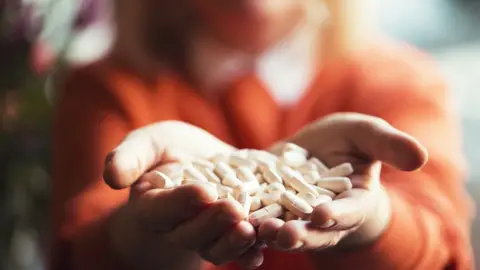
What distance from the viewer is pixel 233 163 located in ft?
1.14

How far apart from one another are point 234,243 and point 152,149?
0.26ft

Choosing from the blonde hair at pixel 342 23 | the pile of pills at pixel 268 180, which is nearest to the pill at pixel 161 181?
the pile of pills at pixel 268 180

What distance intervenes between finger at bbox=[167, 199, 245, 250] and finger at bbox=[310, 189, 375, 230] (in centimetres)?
3

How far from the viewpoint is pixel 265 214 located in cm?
29

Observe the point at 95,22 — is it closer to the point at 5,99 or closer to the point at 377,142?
the point at 5,99

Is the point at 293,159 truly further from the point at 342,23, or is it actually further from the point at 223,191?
the point at 342,23

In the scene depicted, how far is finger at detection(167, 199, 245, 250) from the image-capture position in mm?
275

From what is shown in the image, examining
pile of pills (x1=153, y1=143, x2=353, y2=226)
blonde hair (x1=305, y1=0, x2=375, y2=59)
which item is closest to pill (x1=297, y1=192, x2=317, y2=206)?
pile of pills (x1=153, y1=143, x2=353, y2=226)

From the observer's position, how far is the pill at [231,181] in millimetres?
318

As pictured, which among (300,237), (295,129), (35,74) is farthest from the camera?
(35,74)

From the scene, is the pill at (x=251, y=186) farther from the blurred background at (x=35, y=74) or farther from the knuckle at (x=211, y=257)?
the blurred background at (x=35, y=74)

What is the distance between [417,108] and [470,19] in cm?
12

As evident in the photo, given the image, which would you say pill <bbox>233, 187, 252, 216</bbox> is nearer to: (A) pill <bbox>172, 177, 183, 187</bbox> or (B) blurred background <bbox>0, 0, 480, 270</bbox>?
(A) pill <bbox>172, 177, 183, 187</bbox>

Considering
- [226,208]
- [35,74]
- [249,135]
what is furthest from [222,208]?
[35,74]
